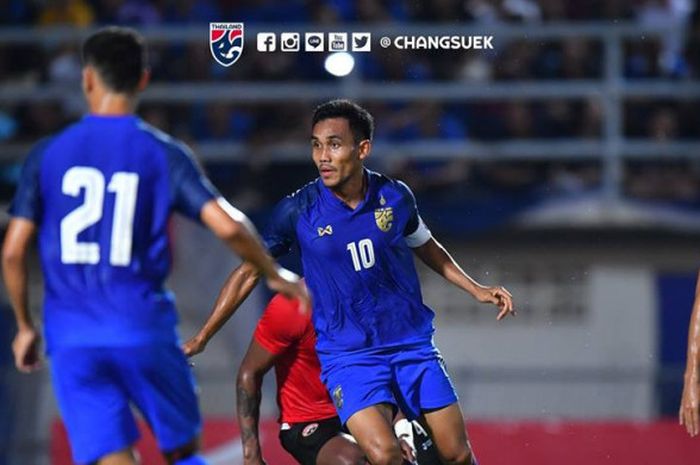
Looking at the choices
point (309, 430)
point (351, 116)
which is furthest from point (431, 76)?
point (309, 430)

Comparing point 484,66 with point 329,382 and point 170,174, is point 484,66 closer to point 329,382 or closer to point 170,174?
point 329,382

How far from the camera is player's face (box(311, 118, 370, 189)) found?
8.76 meters

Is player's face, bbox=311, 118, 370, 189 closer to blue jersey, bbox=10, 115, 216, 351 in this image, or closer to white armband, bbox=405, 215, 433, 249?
white armband, bbox=405, 215, 433, 249

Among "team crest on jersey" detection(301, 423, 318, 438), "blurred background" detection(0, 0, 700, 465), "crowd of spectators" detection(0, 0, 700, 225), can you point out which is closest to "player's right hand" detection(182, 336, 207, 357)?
"team crest on jersey" detection(301, 423, 318, 438)

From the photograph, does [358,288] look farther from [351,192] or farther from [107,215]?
[107,215]

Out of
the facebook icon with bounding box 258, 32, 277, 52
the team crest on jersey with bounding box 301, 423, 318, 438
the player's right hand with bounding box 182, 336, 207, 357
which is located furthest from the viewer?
the facebook icon with bounding box 258, 32, 277, 52

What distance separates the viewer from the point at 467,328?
50.4 feet

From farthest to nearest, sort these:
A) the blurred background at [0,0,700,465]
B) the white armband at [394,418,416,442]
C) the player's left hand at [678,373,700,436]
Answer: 1. the blurred background at [0,0,700,465]
2. the white armband at [394,418,416,442]
3. the player's left hand at [678,373,700,436]

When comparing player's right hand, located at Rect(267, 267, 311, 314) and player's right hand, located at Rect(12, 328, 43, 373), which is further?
player's right hand, located at Rect(12, 328, 43, 373)

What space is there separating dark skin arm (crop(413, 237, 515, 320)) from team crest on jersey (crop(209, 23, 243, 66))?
10.2 feet

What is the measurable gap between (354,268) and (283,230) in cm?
41

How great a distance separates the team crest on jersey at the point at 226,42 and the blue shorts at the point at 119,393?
502 cm

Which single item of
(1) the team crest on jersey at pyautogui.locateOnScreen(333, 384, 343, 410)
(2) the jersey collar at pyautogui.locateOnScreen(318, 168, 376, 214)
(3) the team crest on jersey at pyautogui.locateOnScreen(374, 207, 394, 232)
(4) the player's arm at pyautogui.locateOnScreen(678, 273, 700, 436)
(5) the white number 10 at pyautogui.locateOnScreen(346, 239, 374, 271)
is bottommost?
(1) the team crest on jersey at pyautogui.locateOnScreen(333, 384, 343, 410)

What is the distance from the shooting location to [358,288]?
8773 mm
